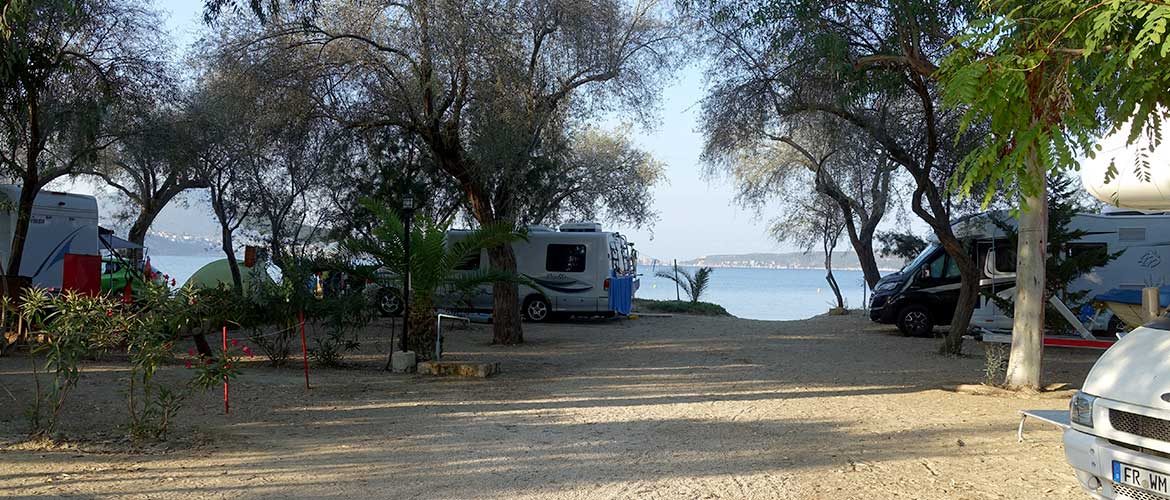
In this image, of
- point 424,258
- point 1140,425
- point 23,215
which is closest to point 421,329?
point 424,258

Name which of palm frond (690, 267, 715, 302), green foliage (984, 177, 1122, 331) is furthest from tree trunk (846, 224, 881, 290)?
green foliage (984, 177, 1122, 331)

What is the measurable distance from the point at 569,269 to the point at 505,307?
5.73 metres

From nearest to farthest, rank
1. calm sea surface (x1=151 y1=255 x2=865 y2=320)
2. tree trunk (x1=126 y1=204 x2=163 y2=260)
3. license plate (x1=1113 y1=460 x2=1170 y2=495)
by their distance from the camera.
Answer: license plate (x1=1113 y1=460 x2=1170 y2=495) < tree trunk (x1=126 y1=204 x2=163 y2=260) < calm sea surface (x1=151 y1=255 x2=865 y2=320)

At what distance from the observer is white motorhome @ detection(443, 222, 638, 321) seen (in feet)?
71.1

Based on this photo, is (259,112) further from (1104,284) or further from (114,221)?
(114,221)

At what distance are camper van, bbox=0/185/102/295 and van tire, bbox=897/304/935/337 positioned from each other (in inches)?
593

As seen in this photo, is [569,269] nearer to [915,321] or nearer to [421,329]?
[915,321]

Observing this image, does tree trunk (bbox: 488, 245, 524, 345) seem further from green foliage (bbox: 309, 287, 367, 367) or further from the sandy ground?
green foliage (bbox: 309, 287, 367, 367)

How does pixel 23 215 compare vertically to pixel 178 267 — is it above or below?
below

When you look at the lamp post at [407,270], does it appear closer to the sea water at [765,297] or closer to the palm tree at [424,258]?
the palm tree at [424,258]

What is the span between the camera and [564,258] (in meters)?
21.9

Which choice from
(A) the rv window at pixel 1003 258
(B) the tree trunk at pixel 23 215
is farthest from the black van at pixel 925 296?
(B) the tree trunk at pixel 23 215

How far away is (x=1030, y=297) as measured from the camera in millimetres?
9953

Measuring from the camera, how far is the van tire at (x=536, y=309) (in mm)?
21969
